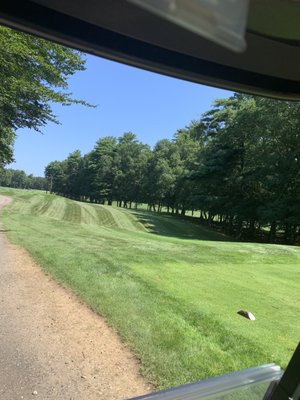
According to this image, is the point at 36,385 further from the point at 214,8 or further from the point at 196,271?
the point at 196,271

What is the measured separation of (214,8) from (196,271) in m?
10.2

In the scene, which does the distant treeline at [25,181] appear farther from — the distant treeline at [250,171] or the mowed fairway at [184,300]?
the mowed fairway at [184,300]

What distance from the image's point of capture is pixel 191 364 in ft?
15.3

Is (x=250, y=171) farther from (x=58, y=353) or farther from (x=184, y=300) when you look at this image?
(x=58, y=353)

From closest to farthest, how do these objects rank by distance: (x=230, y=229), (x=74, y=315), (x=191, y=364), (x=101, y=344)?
(x=191, y=364)
(x=101, y=344)
(x=74, y=315)
(x=230, y=229)

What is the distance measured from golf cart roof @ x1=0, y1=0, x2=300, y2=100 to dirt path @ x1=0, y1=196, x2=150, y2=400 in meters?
3.23

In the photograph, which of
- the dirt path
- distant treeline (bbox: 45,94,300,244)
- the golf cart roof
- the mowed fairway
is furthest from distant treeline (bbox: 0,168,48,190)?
the golf cart roof

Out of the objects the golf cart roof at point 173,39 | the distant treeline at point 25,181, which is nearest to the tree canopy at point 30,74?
the golf cart roof at point 173,39

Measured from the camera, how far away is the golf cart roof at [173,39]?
1.31 m

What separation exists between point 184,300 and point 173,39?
245 inches

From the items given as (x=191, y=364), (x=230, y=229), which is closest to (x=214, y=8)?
(x=191, y=364)

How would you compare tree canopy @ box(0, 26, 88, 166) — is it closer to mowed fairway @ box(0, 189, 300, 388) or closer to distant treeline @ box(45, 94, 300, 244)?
mowed fairway @ box(0, 189, 300, 388)

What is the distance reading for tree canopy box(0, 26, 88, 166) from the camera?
9.36m

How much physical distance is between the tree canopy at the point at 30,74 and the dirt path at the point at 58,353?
544 cm
